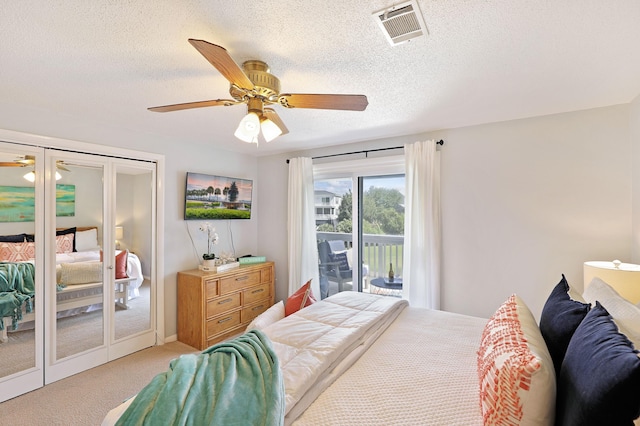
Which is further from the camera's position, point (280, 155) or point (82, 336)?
point (280, 155)

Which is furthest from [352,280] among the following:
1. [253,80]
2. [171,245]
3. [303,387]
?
[253,80]

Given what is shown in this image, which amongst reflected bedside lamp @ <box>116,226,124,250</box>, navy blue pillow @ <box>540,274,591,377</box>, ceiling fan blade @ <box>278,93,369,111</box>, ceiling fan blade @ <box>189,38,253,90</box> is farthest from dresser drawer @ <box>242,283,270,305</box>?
navy blue pillow @ <box>540,274,591,377</box>

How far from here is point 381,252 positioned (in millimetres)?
3576

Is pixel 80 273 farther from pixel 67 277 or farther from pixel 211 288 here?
pixel 211 288

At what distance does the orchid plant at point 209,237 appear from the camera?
3.51 metres

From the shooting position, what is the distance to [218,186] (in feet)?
12.6

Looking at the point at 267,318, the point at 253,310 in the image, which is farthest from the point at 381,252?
the point at 253,310

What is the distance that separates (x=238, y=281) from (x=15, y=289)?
1.94 m

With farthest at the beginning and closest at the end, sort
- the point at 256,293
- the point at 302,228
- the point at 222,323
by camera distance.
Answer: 1. the point at 302,228
2. the point at 256,293
3. the point at 222,323

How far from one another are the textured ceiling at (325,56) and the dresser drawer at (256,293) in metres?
2.21

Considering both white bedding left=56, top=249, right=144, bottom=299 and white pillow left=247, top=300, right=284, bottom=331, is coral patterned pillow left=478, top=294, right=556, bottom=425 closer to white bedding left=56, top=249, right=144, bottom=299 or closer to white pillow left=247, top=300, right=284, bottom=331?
white pillow left=247, top=300, right=284, bottom=331

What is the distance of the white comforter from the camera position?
126 centimetres

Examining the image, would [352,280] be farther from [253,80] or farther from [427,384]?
[253,80]

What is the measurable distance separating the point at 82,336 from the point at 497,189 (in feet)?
14.0
